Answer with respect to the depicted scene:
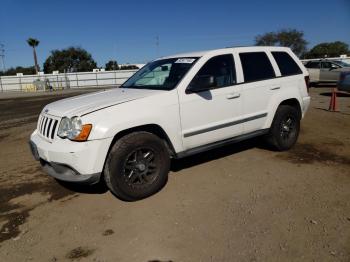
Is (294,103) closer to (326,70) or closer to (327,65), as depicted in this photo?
(326,70)

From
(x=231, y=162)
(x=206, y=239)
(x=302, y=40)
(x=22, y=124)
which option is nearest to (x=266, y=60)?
(x=231, y=162)

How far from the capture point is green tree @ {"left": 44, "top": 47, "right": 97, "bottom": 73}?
269 feet

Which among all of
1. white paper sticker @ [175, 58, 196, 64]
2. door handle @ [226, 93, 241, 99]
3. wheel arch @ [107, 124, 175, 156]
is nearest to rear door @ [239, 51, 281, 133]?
door handle @ [226, 93, 241, 99]

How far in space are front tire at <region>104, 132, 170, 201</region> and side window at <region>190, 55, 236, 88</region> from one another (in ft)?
4.02

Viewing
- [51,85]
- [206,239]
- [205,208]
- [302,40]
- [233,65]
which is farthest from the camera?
[302,40]

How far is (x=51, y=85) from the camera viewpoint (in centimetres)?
4256

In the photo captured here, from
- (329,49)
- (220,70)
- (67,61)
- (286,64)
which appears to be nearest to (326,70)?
(286,64)

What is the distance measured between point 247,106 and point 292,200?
1.67m

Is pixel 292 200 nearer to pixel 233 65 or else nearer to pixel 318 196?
pixel 318 196

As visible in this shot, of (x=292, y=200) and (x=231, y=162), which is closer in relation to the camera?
(x=292, y=200)

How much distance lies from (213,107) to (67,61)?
83.7 meters

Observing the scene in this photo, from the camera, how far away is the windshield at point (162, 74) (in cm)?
481

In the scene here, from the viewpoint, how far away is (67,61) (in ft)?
271

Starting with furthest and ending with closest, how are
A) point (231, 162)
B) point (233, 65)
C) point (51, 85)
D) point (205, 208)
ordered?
point (51, 85), point (231, 162), point (233, 65), point (205, 208)
